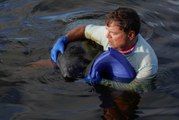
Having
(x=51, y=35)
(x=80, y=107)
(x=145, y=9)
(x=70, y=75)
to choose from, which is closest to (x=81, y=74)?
(x=70, y=75)

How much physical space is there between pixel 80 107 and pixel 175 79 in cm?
130

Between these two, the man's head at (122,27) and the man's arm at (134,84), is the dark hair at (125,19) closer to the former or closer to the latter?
the man's head at (122,27)

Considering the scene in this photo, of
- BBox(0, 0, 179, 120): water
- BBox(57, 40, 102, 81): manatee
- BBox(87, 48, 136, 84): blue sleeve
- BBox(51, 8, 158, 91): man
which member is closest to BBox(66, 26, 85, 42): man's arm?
BBox(57, 40, 102, 81): manatee

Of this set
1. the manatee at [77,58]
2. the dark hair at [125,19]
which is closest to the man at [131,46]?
the dark hair at [125,19]

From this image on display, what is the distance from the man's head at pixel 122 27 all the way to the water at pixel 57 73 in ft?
2.04

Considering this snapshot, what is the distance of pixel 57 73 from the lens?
5539 mm

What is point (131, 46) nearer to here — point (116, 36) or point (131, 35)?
point (131, 35)

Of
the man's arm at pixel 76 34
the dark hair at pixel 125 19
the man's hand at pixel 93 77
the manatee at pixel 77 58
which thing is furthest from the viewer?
the man's arm at pixel 76 34

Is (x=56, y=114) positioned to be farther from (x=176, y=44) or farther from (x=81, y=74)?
(x=176, y=44)

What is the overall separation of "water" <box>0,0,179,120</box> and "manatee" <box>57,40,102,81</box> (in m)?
0.15

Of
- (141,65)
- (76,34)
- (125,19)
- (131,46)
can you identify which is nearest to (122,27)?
(125,19)

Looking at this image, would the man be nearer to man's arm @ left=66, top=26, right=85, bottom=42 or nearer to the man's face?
the man's face

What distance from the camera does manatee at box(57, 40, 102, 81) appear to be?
206 inches

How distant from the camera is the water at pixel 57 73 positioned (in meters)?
4.91
